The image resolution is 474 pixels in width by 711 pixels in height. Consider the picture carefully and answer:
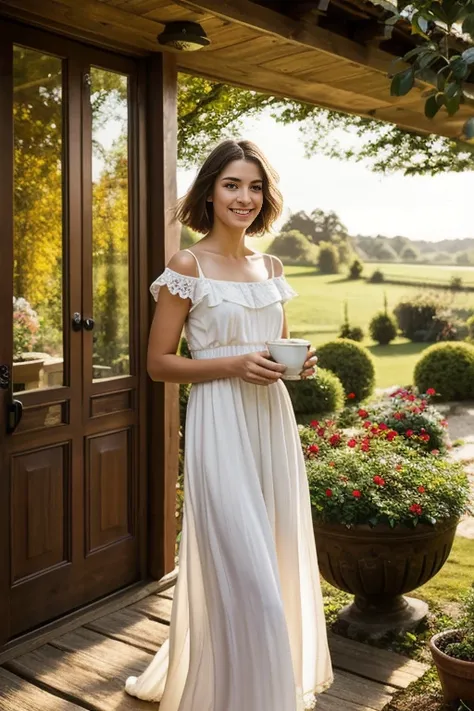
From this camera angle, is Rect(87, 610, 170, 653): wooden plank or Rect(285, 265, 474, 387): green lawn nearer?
Rect(87, 610, 170, 653): wooden plank


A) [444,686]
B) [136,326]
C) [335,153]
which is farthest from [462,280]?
[444,686]

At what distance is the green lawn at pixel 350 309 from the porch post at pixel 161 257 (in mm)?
7888

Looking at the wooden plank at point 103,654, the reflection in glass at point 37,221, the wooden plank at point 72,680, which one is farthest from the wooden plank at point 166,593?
the reflection in glass at point 37,221

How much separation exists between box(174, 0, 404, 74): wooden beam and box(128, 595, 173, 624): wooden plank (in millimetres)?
2628

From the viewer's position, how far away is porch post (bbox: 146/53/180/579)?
4281mm

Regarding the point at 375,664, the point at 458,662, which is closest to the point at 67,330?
the point at 375,664

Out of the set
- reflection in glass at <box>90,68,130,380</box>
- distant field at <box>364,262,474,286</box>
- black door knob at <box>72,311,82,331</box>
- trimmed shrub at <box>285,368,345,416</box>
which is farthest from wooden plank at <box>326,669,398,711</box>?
distant field at <box>364,262,474,286</box>

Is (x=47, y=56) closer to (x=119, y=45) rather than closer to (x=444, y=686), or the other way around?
(x=119, y=45)

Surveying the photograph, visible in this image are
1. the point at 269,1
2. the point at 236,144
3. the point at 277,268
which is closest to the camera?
the point at 236,144

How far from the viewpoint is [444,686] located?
3.10 meters

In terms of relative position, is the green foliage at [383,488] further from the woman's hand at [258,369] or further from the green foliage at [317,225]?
the green foliage at [317,225]

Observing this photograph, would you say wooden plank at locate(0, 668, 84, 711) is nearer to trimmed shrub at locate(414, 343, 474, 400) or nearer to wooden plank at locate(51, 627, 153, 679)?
wooden plank at locate(51, 627, 153, 679)

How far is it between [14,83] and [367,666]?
9.32 feet

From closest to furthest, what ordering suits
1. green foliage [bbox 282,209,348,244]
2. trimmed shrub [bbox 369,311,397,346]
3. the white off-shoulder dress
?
the white off-shoulder dress → green foliage [bbox 282,209,348,244] → trimmed shrub [bbox 369,311,397,346]
